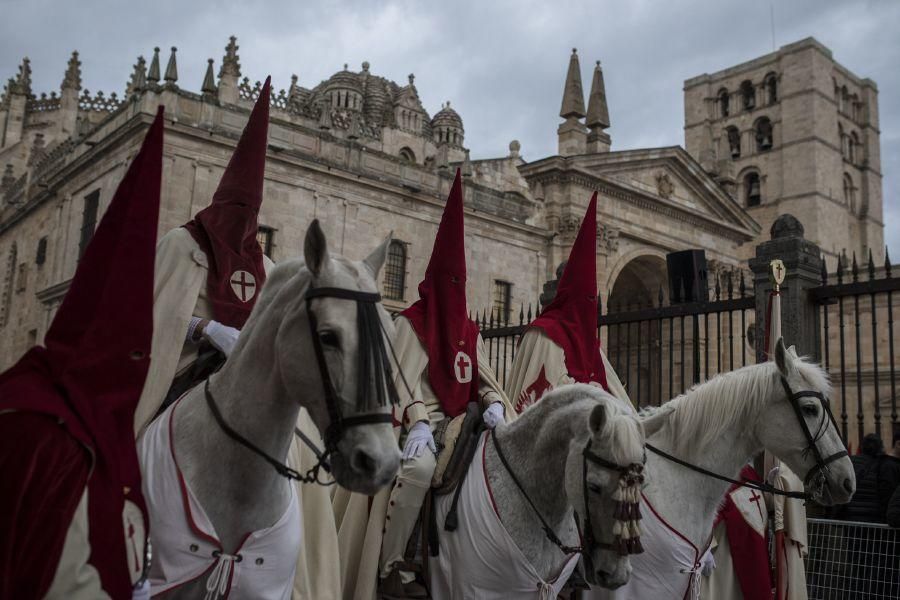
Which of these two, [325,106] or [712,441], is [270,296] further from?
[325,106]

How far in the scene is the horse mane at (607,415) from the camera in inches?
138

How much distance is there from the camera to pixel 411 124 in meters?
46.8

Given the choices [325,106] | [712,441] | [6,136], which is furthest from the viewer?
[6,136]

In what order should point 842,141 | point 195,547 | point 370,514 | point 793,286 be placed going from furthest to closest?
point 842,141
point 793,286
point 370,514
point 195,547

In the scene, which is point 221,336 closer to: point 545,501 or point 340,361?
point 340,361

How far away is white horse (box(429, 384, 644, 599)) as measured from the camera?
3514 mm

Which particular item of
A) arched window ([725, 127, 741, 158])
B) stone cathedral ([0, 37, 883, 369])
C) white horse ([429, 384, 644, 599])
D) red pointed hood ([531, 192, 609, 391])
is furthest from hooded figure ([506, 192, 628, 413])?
arched window ([725, 127, 741, 158])

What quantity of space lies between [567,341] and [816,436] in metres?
1.94

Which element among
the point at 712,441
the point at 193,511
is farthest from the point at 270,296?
the point at 712,441

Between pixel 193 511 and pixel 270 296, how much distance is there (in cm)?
84

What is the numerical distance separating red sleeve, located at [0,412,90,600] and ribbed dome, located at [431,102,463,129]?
49259 mm

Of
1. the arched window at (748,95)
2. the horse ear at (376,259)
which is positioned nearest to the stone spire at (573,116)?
the horse ear at (376,259)

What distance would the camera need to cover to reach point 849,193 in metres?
54.5

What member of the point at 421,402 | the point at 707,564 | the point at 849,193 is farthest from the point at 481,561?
the point at 849,193
